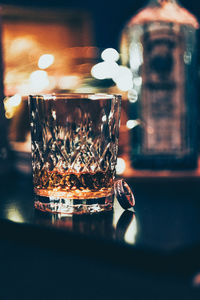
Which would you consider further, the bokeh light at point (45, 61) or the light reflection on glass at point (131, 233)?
the bokeh light at point (45, 61)

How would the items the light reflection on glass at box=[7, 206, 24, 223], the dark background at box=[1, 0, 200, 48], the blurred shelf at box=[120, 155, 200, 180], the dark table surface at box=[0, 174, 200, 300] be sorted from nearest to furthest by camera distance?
the dark table surface at box=[0, 174, 200, 300]
the light reflection on glass at box=[7, 206, 24, 223]
the blurred shelf at box=[120, 155, 200, 180]
the dark background at box=[1, 0, 200, 48]

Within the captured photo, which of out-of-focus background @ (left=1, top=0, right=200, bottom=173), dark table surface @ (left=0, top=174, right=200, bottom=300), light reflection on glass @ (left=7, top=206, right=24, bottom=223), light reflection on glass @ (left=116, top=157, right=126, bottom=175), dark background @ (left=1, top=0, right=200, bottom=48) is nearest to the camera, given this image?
dark table surface @ (left=0, top=174, right=200, bottom=300)

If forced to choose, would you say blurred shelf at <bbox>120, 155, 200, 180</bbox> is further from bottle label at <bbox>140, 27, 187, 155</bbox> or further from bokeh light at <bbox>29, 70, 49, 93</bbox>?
bokeh light at <bbox>29, 70, 49, 93</bbox>

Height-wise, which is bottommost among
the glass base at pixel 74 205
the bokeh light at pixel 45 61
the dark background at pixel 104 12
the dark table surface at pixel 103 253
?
the dark table surface at pixel 103 253

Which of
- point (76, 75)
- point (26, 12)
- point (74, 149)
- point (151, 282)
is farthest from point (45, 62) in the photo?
point (151, 282)

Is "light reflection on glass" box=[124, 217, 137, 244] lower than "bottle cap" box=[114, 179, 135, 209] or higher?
lower

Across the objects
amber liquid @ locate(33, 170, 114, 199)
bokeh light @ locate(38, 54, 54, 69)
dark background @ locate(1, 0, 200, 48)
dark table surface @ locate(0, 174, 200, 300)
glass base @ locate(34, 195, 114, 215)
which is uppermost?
dark background @ locate(1, 0, 200, 48)

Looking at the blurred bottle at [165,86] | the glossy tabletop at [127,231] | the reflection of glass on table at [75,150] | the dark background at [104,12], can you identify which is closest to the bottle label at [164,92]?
the blurred bottle at [165,86]

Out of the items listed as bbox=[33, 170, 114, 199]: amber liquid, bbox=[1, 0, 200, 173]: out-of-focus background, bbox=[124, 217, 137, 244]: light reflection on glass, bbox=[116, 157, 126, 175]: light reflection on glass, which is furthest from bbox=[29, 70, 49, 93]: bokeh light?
bbox=[124, 217, 137, 244]: light reflection on glass

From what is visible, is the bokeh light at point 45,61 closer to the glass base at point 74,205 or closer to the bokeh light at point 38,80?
the bokeh light at point 38,80
